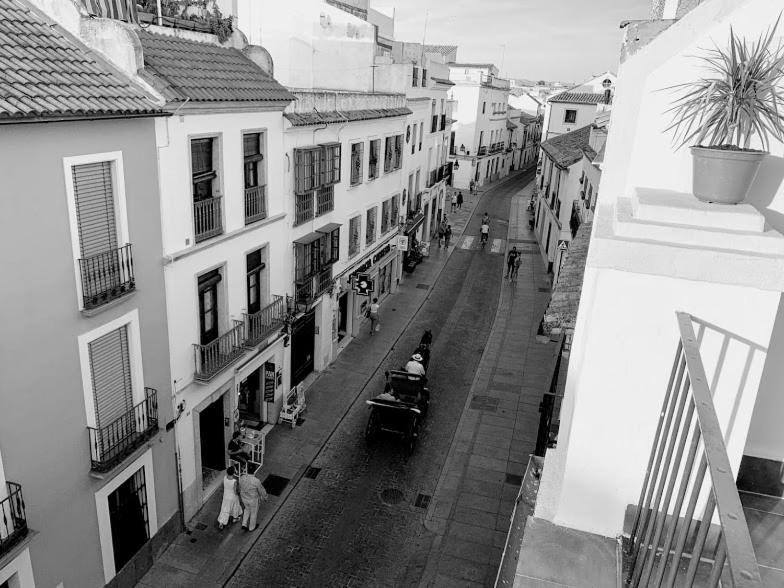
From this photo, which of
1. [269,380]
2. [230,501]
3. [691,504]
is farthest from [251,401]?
[691,504]

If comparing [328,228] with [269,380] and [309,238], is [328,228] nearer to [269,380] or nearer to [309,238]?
[309,238]

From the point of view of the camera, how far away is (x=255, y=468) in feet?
54.5

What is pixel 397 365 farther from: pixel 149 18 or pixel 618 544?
pixel 618 544

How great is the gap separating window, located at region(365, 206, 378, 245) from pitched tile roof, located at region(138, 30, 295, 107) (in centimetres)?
998

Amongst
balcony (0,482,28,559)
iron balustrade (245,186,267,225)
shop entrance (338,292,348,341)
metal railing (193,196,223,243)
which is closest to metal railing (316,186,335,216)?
iron balustrade (245,186,267,225)

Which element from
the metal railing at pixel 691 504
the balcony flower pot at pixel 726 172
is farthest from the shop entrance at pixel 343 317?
the metal railing at pixel 691 504

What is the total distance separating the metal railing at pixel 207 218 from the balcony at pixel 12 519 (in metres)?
6.10

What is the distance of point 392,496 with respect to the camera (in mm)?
15977

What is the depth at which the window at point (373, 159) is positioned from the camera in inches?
968

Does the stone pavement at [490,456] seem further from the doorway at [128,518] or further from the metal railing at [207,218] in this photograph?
the metal railing at [207,218]

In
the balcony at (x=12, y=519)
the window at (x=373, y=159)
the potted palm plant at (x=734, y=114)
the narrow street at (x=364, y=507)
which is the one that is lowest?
the narrow street at (x=364, y=507)

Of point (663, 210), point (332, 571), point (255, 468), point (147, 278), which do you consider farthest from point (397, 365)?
point (663, 210)

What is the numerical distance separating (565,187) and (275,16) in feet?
61.6

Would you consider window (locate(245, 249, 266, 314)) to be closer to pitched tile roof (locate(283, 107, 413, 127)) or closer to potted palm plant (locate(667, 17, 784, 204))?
pitched tile roof (locate(283, 107, 413, 127))
